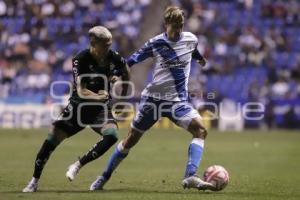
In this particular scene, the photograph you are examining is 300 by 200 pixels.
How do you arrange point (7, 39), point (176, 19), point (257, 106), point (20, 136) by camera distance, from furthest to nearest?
point (7, 39) < point (257, 106) < point (20, 136) < point (176, 19)

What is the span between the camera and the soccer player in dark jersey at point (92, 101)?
10.8 metres

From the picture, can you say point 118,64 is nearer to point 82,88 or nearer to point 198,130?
point 82,88

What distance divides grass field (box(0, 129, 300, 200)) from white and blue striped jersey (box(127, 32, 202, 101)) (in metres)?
1.39

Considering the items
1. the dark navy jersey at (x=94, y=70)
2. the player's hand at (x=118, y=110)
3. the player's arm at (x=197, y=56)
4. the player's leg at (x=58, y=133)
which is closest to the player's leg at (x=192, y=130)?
the player's arm at (x=197, y=56)

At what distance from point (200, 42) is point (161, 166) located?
55.7ft

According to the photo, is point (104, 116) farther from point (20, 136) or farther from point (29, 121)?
point (29, 121)

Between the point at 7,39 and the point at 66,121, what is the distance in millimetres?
23914

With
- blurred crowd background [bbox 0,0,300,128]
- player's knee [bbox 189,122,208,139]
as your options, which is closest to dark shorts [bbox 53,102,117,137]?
player's knee [bbox 189,122,208,139]

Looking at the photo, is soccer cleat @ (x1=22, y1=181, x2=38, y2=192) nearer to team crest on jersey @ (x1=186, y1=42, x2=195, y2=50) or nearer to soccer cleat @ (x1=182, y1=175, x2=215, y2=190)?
soccer cleat @ (x1=182, y1=175, x2=215, y2=190)

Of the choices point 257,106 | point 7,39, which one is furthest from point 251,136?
point 7,39

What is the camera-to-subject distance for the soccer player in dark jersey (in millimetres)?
10773

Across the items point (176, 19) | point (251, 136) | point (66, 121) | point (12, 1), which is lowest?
point (251, 136)

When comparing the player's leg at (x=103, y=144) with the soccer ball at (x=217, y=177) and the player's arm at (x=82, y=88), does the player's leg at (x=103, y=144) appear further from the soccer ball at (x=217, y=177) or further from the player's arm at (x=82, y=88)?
the soccer ball at (x=217, y=177)

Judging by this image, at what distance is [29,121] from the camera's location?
2877cm
